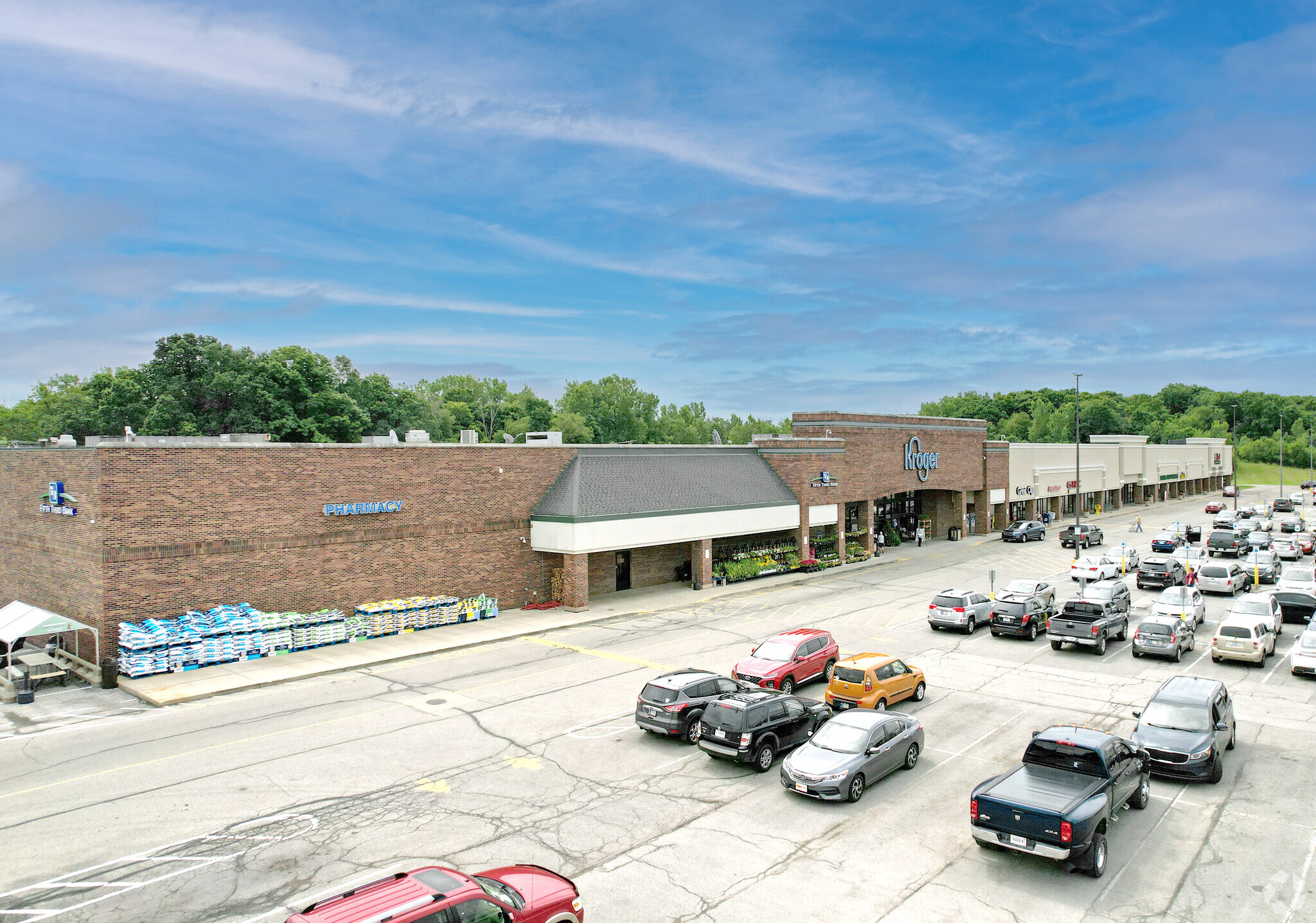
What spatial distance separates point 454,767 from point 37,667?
15710 mm

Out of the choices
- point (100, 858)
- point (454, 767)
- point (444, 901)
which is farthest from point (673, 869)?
A: point (100, 858)

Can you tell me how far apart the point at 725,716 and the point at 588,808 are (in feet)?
11.9

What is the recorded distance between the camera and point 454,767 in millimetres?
16719

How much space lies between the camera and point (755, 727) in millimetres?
16578

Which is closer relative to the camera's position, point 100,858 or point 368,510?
point 100,858

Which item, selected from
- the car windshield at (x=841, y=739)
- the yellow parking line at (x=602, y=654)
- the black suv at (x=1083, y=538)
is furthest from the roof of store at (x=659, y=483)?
the black suv at (x=1083, y=538)

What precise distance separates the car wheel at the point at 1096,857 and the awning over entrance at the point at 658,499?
2419cm

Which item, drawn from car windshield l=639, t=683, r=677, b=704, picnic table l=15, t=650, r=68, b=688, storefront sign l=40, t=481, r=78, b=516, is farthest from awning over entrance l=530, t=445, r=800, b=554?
picnic table l=15, t=650, r=68, b=688

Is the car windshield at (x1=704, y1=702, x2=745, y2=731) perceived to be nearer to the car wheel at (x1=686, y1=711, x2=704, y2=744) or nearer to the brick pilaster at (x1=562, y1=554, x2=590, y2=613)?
the car wheel at (x1=686, y1=711, x2=704, y2=744)

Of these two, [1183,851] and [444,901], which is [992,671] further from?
[444,901]

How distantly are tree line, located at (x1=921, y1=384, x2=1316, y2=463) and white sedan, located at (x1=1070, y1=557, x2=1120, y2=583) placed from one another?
121 metres

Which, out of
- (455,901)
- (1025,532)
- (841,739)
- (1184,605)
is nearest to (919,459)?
(1025,532)

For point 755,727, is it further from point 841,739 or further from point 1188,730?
point 1188,730

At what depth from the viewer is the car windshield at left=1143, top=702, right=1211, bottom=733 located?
16203 millimetres
